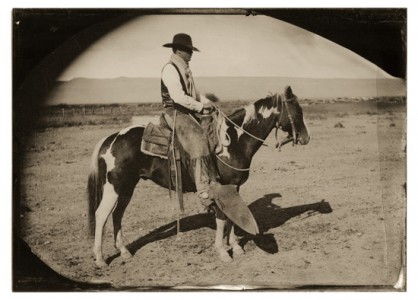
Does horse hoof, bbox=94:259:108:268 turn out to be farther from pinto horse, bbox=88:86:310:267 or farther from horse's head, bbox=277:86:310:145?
horse's head, bbox=277:86:310:145

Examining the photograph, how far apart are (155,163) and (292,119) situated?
970 mm

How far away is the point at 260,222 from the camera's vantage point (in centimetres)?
440

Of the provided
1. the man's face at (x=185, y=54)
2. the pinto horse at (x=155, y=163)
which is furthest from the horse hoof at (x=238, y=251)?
the man's face at (x=185, y=54)

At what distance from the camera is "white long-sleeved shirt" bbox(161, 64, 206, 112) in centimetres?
429

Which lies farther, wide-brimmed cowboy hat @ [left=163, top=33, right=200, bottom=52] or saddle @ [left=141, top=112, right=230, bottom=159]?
wide-brimmed cowboy hat @ [left=163, top=33, right=200, bottom=52]

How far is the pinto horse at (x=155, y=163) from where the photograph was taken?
4309 mm

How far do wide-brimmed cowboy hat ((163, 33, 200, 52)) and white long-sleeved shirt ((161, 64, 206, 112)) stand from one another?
0.49ft

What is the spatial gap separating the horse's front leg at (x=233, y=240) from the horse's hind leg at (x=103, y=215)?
0.78m

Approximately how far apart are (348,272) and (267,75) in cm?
145

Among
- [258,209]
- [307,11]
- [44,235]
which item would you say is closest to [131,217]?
[44,235]

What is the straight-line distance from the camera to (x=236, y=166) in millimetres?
4359

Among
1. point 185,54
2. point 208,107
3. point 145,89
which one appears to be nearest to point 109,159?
point 145,89

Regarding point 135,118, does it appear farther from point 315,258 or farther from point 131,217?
point 315,258

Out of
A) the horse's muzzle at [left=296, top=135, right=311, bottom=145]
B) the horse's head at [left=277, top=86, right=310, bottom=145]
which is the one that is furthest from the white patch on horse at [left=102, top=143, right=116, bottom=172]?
the horse's muzzle at [left=296, top=135, right=311, bottom=145]
